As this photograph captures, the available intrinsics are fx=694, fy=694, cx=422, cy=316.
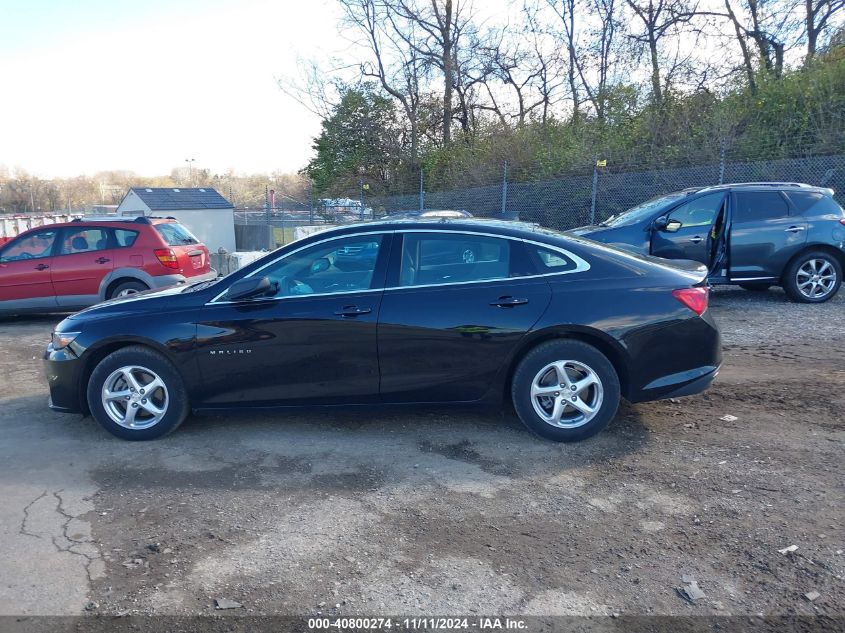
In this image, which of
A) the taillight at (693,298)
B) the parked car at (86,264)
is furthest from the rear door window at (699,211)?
the parked car at (86,264)

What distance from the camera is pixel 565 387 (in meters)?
4.79

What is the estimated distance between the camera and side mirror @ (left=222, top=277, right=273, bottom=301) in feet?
16.3

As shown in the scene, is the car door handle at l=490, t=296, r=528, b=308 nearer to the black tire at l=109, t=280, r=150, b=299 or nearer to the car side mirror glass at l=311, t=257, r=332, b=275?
the car side mirror glass at l=311, t=257, r=332, b=275

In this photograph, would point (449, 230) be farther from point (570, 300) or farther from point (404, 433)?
point (404, 433)

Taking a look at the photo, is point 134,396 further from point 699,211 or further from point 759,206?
point 759,206

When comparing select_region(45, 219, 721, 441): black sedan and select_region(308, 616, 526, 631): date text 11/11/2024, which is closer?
select_region(308, 616, 526, 631): date text 11/11/2024

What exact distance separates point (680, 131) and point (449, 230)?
49.6 feet

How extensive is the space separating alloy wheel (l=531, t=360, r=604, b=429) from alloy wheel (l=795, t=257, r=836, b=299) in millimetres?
6547

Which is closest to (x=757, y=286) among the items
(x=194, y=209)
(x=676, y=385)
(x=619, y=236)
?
(x=619, y=236)

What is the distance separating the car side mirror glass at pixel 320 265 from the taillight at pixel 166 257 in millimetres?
5843

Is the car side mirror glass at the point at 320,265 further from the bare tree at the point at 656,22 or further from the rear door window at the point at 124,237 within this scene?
the bare tree at the point at 656,22

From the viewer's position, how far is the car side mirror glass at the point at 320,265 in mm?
5137

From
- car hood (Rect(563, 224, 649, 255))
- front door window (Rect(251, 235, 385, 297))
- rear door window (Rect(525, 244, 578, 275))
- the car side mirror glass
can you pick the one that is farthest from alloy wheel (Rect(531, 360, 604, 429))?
car hood (Rect(563, 224, 649, 255))

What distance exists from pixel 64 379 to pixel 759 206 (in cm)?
896
